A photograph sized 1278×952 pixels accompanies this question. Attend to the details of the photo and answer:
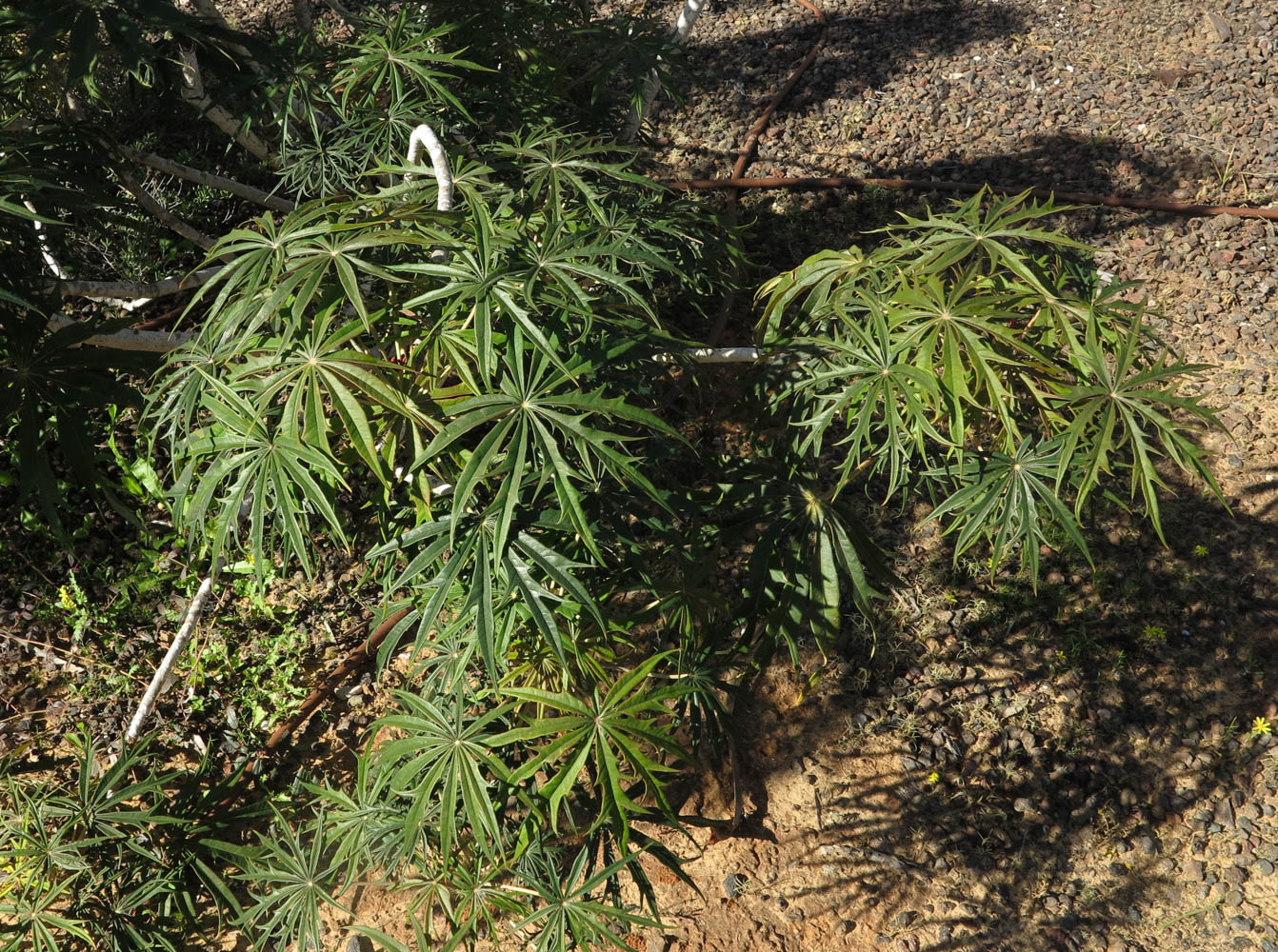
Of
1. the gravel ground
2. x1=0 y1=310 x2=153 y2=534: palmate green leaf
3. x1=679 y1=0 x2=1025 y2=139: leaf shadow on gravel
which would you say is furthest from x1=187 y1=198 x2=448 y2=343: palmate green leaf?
x1=679 y1=0 x2=1025 y2=139: leaf shadow on gravel

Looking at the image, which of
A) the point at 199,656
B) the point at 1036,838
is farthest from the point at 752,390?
the point at 199,656

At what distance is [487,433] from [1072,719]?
207 cm

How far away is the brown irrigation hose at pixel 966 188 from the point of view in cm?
385

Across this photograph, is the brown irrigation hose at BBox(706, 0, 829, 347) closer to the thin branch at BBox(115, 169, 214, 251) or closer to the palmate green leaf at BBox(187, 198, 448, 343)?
the thin branch at BBox(115, 169, 214, 251)

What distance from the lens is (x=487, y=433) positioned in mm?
1624

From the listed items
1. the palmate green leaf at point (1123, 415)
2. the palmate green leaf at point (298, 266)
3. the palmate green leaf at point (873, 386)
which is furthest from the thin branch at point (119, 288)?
the palmate green leaf at point (1123, 415)

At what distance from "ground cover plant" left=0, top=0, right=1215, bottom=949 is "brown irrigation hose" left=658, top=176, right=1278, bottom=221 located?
1.62 m

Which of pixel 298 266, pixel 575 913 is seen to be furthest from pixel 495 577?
pixel 575 913

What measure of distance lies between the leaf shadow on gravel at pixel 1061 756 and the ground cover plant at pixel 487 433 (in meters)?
0.68

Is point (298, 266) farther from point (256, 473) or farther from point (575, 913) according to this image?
point (575, 913)

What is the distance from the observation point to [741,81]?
15.6ft

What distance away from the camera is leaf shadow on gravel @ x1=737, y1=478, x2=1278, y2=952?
8.09 ft

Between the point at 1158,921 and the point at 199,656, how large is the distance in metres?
2.81

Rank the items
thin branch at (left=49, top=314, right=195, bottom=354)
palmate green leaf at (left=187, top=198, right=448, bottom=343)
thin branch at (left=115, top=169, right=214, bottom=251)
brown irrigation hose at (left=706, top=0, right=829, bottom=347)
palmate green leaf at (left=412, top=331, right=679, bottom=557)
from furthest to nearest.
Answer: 1. brown irrigation hose at (left=706, top=0, right=829, bottom=347)
2. thin branch at (left=115, top=169, right=214, bottom=251)
3. thin branch at (left=49, top=314, right=195, bottom=354)
4. palmate green leaf at (left=187, top=198, right=448, bottom=343)
5. palmate green leaf at (left=412, top=331, right=679, bottom=557)
